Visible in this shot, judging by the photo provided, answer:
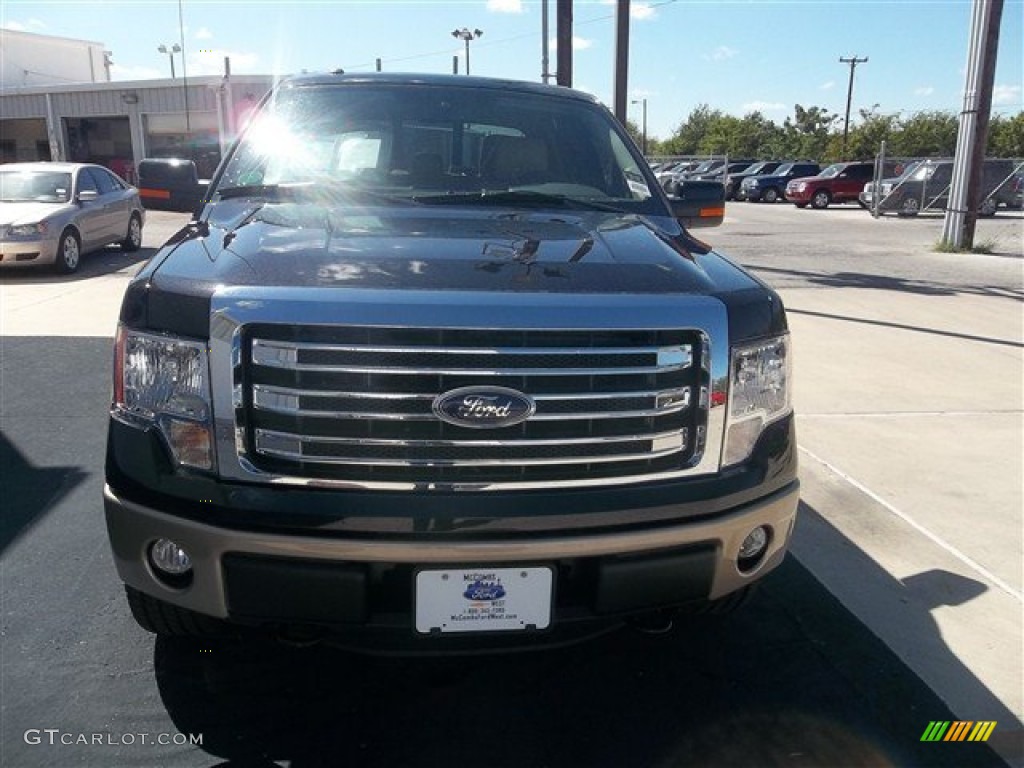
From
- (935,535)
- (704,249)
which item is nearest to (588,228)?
(704,249)

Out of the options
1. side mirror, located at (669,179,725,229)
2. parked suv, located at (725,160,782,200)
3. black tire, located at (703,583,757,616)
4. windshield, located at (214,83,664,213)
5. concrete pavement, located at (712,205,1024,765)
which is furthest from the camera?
parked suv, located at (725,160,782,200)

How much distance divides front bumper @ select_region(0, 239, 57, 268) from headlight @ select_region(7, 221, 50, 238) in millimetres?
80

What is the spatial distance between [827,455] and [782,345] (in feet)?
9.10

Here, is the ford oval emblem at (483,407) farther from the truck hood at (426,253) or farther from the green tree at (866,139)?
the green tree at (866,139)

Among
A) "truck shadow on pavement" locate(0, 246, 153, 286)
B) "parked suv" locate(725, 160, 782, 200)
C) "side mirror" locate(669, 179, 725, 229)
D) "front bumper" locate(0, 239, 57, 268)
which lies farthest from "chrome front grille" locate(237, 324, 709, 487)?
"parked suv" locate(725, 160, 782, 200)

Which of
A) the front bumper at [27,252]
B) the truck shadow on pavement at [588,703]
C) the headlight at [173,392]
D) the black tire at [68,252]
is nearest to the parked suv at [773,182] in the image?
the black tire at [68,252]

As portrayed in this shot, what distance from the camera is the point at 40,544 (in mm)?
3691

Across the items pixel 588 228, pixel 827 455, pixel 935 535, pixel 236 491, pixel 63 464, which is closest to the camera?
pixel 236 491

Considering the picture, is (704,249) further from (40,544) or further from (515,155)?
(40,544)

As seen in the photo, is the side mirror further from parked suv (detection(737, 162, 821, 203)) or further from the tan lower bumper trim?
parked suv (detection(737, 162, 821, 203))

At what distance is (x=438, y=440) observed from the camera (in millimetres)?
2191

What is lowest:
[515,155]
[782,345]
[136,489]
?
[136,489]

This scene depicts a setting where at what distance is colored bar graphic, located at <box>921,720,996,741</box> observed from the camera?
2.65 m

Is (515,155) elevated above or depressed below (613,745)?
above
